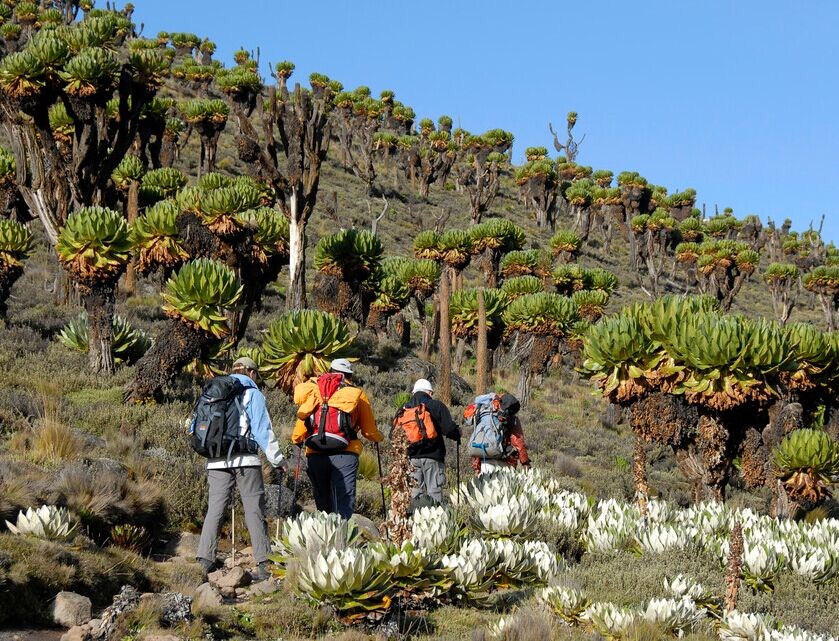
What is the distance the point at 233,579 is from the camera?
6.47 metres

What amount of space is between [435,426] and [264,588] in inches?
113

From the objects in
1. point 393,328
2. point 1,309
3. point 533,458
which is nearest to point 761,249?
point 393,328

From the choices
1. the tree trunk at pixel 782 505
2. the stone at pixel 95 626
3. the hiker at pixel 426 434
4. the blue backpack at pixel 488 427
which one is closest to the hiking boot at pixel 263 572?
the stone at pixel 95 626

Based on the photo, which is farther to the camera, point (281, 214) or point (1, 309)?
point (281, 214)

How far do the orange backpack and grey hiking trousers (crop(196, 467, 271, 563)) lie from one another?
221 centimetres

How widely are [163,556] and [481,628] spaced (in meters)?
3.51

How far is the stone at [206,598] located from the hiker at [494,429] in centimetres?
427

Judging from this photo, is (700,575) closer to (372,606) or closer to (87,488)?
(372,606)

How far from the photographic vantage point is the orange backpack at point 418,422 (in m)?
8.55

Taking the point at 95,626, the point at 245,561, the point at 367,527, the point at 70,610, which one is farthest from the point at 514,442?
the point at 95,626

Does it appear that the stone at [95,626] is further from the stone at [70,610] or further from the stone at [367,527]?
the stone at [367,527]

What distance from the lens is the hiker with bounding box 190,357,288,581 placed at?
6625 millimetres

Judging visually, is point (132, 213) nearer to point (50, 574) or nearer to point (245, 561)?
point (245, 561)

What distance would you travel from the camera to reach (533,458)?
54.6ft
